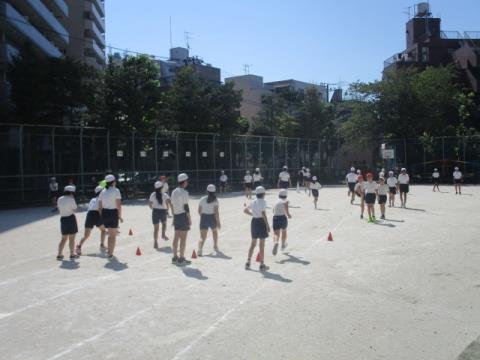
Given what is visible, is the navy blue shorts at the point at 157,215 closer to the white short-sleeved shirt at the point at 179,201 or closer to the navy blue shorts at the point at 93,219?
the navy blue shorts at the point at 93,219

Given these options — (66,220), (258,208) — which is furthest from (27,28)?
(258,208)

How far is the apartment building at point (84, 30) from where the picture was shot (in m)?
60.6

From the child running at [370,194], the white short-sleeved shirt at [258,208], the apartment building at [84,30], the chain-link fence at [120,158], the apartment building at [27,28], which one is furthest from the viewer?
the apartment building at [84,30]

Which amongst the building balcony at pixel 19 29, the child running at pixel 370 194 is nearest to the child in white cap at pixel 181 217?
the child running at pixel 370 194

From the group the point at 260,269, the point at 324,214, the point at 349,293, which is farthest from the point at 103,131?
the point at 349,293

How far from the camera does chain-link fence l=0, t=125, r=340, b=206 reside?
27.5m

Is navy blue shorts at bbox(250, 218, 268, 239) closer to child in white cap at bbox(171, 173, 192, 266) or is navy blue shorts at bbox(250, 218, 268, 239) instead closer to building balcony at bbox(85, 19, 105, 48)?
child in white cap at bbox(171, 173, 192, 266)

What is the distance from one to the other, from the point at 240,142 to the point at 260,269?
31662 millimetres

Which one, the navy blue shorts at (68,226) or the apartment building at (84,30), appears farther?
the apartment building at (84,30)

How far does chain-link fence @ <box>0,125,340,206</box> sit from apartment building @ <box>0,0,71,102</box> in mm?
7386

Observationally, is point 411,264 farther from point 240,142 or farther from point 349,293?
point 240,142

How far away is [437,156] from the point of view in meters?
46.1

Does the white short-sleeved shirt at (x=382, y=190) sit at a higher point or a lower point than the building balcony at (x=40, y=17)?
lower

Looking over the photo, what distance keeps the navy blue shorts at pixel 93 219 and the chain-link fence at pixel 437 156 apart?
3324 cm
